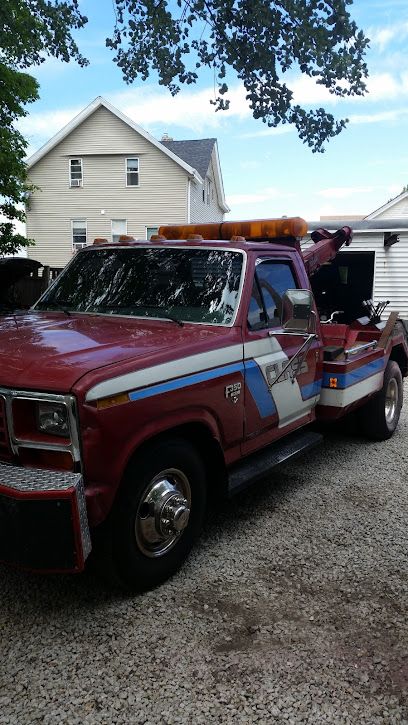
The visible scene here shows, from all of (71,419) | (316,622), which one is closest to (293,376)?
(316,622)

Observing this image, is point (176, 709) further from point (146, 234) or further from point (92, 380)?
point (146, 234)

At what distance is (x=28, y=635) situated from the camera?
2762 mm

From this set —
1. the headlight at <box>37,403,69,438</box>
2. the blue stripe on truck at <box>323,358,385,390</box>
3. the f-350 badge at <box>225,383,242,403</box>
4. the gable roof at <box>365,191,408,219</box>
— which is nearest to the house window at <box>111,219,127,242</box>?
the gable roof at <box>365,191,408,219</box>

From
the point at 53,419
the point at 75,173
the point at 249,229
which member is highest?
the point at 75,173

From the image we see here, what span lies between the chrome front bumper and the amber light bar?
105 inches

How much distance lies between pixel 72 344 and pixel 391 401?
14.7ft

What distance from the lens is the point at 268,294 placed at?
4074 millimetres

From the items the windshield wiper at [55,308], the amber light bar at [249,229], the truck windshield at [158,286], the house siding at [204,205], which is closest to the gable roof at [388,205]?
the house siding at [204,205]

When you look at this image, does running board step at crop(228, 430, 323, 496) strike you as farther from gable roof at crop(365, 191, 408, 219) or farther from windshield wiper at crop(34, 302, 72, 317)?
gable roof at crop(365, 191, 408, 219)

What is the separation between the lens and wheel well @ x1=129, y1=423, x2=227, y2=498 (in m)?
3.11

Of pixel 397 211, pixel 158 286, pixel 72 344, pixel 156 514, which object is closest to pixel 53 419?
pixel 72 344

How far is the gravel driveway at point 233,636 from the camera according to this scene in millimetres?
2336

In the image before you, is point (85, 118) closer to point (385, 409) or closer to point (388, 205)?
point (388, 205)

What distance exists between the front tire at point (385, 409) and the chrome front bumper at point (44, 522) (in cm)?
421
